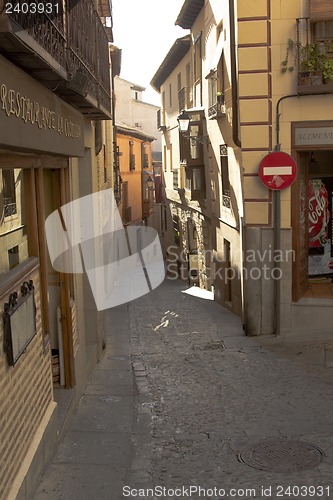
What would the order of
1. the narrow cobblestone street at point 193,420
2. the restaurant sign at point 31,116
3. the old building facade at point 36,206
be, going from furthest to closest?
the narrow cobblestone street at point 193,420 < the old building facade at point 36,206 < the restaurant sign at point 31,116

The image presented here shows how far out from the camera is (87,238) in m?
11.2

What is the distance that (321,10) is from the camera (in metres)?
11.9

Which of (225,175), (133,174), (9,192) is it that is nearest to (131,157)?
(133,174)

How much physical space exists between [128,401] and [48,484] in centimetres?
300

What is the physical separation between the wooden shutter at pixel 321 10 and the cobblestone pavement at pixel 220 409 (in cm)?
633

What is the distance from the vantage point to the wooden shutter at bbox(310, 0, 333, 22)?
11.8 metres

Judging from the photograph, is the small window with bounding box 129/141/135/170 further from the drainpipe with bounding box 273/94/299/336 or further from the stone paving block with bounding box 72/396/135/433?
the stone paving block with bounding box 72/396/135/433

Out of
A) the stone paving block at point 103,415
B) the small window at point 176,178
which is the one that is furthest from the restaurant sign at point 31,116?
the small window at point 176,178

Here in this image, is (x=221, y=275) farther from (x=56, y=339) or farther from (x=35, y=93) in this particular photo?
(x=35, y=93)

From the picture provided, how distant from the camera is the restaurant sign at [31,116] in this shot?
4836 millimetres

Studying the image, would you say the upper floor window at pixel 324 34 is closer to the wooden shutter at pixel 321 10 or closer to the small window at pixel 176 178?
the wooden shutter at pixel 321 10

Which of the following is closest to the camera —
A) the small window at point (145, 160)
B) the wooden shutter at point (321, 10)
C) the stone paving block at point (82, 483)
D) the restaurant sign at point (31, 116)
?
the restaurant sign at point (31, 116)

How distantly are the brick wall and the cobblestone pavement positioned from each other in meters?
1.29

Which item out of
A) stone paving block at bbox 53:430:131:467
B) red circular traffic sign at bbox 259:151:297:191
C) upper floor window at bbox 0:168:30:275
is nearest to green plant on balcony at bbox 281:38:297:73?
red circular traffic sign at bbox 259:151:297:191
